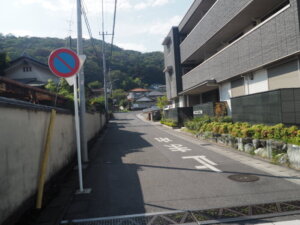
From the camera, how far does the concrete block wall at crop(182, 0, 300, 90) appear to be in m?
8.41

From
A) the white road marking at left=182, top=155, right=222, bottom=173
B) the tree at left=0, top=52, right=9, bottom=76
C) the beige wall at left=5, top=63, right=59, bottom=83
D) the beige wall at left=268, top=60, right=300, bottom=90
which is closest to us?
the white road marking at left=182, top=155, right=222, bottom=173

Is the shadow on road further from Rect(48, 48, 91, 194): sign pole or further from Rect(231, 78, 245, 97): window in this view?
Rect(231, 78, 245, 97): window

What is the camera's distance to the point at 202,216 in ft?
12.2

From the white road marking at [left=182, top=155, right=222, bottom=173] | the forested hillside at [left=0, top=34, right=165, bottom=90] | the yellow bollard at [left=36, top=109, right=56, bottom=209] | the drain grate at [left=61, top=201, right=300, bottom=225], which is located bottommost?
the drain grate at [left=61, top=201, right=300, bottom=225]

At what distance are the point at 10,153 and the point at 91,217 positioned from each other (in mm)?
1610

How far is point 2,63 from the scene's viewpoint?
2370cm

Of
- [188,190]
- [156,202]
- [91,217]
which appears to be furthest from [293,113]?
[91,217]

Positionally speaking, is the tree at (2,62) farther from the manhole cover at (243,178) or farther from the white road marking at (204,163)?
the manhole cover at (243,178)

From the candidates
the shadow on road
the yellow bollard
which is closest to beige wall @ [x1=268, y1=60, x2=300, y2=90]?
the shadow on road

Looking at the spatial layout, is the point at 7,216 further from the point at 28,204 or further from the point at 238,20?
the point at 238,20

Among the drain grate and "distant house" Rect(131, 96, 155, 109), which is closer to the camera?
the drain grate

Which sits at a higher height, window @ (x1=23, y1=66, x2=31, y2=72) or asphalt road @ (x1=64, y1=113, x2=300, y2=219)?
window @ (x1=23, y1=66, x2=31, y2=72)

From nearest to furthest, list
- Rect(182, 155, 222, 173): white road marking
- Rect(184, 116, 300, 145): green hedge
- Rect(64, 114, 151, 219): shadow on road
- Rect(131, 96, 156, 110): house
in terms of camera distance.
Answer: Rect(64, 114, 151, 219): shadow on road, Rect(182, 155, 222, 173): white road marking, Rect(184, 116, 300, 145): green hedge, Rect(131, 96, 156, 110): house

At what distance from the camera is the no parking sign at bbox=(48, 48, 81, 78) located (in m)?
5.02
